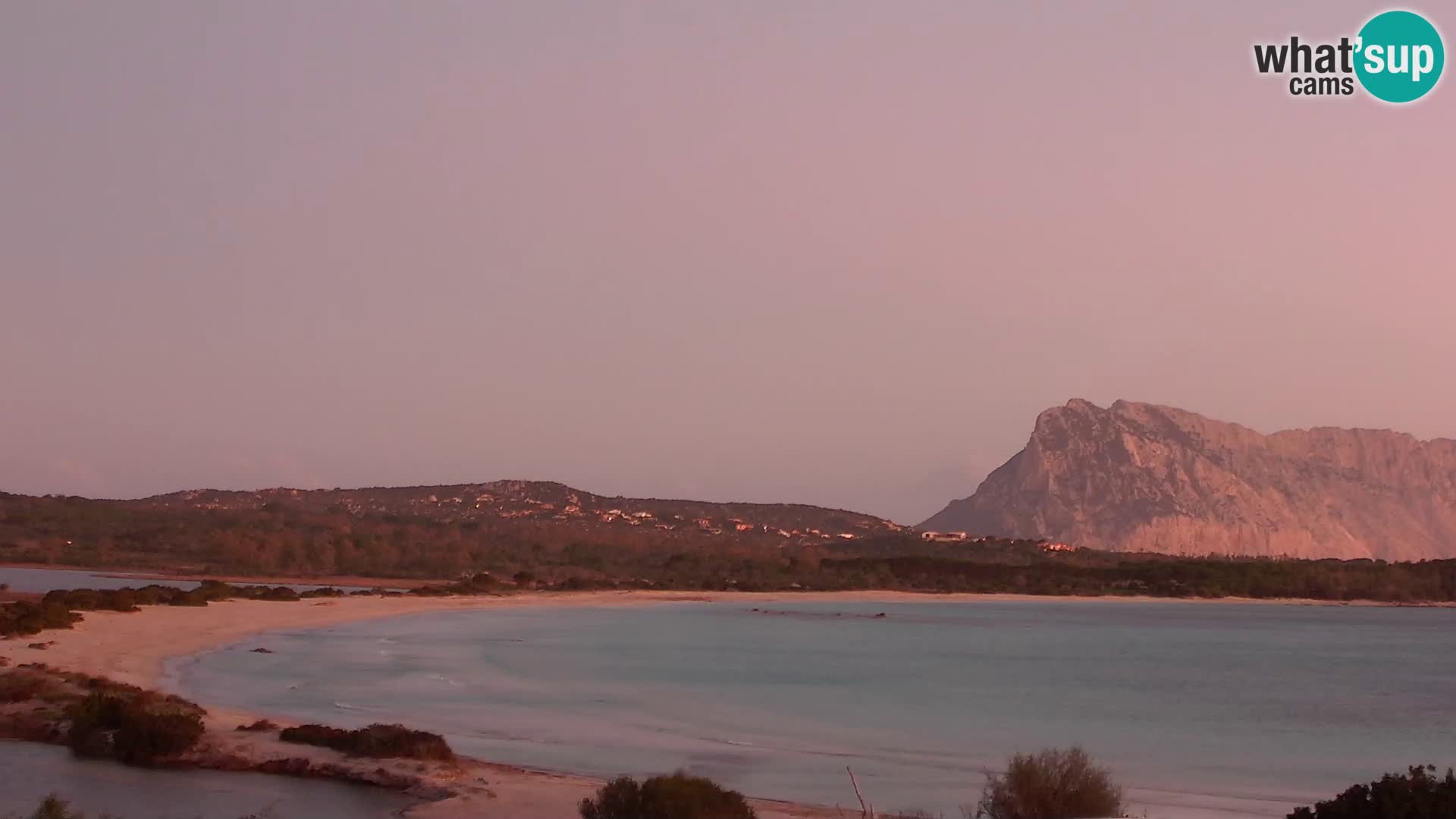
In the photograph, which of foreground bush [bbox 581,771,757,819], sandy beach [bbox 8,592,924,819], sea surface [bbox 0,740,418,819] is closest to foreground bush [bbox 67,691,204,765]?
sea surface [bbox 0,740,418,819]

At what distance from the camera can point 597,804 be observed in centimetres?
1372

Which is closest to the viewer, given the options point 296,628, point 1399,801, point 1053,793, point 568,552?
point 1399,801

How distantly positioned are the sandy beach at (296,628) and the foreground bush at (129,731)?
1.80ft

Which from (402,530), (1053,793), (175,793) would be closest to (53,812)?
(175,793)

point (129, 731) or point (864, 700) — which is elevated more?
point (129, 731)

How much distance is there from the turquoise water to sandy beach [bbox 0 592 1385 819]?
1.25 meters

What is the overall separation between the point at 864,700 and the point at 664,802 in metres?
19.9

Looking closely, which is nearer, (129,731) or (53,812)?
(53,812)

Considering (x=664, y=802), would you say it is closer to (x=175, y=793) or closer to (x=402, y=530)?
(x=175, y=793)

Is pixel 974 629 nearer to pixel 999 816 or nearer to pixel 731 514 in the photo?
pixel 999 816

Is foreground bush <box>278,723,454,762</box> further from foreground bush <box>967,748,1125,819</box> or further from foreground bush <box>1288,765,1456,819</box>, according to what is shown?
foreground bush <box>1288,765,1456,819</box>

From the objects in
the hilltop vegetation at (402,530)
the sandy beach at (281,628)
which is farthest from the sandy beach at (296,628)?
the hilltop vegetation at (402,530)

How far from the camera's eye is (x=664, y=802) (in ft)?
42.9

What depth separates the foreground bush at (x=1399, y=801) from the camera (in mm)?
10258
